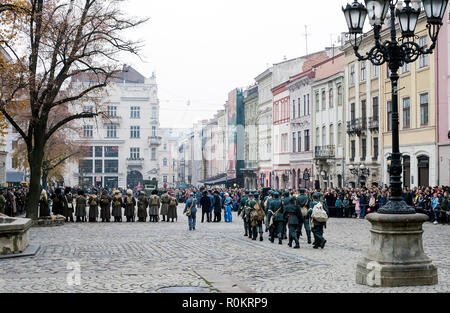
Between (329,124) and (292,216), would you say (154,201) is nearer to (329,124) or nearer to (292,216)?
(292,216)

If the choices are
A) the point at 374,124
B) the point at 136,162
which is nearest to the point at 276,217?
the point at 374,124

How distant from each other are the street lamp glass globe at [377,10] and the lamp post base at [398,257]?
3.81 meters

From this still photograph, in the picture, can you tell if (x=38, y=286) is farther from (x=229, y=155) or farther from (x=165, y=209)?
(x=229, y=155)

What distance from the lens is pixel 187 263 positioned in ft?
50.1

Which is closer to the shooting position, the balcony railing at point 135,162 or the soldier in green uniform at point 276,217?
the soldier in green uniform at point 276,217

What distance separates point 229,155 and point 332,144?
40298 mm

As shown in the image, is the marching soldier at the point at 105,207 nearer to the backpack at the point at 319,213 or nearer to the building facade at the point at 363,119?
the backpack at the point at 319,213

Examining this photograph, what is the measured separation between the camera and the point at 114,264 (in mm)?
15156

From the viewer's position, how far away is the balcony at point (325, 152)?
56219 mm

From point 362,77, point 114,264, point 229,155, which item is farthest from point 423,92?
point 229,155

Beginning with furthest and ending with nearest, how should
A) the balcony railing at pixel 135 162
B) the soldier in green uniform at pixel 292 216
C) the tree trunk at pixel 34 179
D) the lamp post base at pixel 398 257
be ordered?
the balcony railing at pixel 135 162, the tree trunk at pixel 34 179, the soldier in green uniform at pixel 292 216, the lamp post base at pixel 398 257

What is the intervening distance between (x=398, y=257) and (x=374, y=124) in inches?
1492

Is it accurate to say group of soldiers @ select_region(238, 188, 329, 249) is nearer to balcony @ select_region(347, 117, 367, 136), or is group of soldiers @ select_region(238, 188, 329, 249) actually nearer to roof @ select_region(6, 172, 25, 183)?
balcony @ select_region(347, 117, 367, 136)

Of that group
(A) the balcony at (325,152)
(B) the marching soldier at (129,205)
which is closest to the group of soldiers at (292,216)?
(B) the marching soldier at (129,205)
